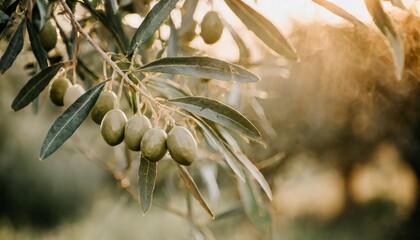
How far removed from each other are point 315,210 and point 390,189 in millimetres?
1370

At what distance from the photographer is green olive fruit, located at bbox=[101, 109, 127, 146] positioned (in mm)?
821

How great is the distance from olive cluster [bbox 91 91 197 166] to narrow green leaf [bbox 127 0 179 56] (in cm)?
12

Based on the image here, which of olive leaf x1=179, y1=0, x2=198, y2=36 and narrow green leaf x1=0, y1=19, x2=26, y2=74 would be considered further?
olive leaf x1=179, y1=0, x2=198, y2=36

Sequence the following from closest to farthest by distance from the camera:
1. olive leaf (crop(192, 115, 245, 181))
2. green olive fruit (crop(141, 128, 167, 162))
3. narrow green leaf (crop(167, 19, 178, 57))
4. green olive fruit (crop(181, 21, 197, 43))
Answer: green olive fruit (crop(141, 128, 167, 162)), olive leaf (crop(192, 115, 245, 181)), narrow green leaf (crop(167, 19, 178, 57)), green olive fruit (crop(181, 21, 197, 43))

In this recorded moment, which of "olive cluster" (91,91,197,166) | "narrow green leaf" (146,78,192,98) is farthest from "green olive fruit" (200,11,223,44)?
"olive cluster" (91,91,197,166)

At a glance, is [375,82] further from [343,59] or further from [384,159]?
[384,159]

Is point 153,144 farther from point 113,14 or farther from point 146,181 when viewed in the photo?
point 113,14

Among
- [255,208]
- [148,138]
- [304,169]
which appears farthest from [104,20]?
[304,169]

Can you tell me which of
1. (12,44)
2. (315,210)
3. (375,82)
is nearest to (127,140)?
(12,44)

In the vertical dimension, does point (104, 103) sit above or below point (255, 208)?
above

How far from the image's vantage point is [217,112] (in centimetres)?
88

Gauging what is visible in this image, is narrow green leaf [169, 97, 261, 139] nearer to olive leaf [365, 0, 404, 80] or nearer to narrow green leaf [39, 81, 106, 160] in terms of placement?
narrow green leaf [39, 81, 106, 160]

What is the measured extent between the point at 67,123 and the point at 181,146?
0.18 m

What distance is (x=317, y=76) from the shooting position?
644 centimetres
